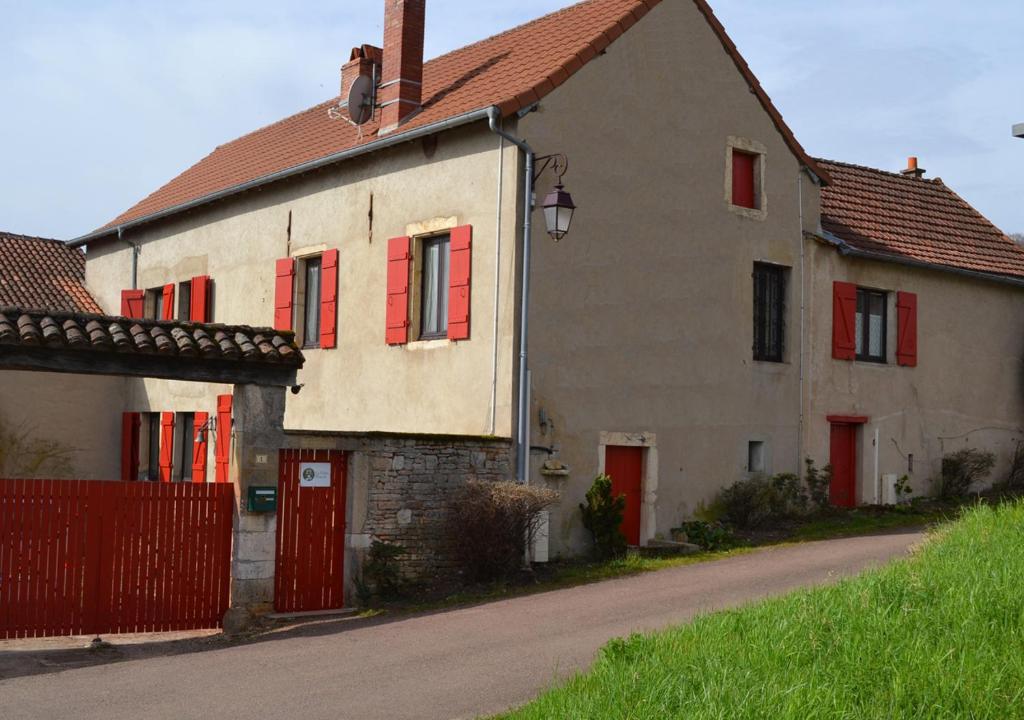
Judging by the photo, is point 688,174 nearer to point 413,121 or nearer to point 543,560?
point 413,121

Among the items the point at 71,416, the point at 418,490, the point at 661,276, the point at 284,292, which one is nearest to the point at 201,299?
the point at 284,292

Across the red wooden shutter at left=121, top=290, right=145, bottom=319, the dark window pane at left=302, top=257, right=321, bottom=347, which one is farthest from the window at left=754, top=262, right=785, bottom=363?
the red wooden shutter at left=121, top=290, right=145, bottom=319

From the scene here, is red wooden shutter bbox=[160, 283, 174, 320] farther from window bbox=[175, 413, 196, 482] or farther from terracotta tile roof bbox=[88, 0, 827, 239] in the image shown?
window bbox=[175, 413, 196, 482]

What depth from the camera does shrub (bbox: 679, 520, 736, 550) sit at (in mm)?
16188

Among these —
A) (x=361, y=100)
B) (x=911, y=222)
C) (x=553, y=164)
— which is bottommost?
(x=553, y=164)

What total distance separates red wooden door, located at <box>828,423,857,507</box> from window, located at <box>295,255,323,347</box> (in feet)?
26.2

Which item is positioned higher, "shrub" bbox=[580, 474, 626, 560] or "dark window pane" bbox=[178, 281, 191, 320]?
"dark window pane" bbox=[178, 281, 191, 320]

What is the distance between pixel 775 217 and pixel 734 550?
5.15m

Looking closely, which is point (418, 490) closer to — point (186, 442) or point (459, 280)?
point (459, 280)

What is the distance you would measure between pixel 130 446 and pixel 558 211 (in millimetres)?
12234

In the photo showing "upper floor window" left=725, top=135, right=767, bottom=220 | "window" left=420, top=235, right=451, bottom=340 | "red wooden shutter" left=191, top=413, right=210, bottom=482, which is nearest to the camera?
"window" left=420, top=235, right=451, bottom=340

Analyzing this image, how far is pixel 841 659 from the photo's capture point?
24.3 feet

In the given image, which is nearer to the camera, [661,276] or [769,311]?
[661,276]

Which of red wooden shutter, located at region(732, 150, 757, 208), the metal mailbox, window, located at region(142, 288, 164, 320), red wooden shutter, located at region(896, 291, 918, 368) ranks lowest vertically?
the metal mailbox
